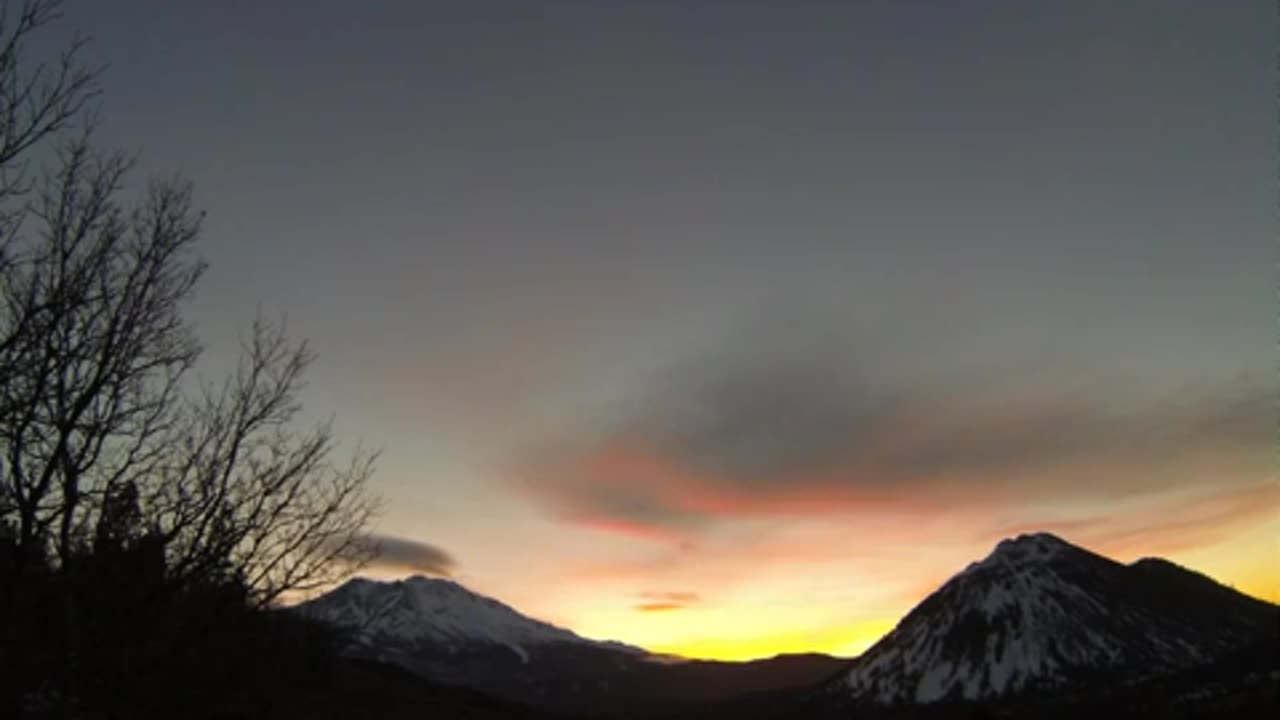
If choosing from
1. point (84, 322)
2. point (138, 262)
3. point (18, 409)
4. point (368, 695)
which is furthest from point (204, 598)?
point (368, 695)

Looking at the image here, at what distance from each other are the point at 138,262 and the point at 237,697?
8.88 m

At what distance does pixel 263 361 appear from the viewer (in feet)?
65.8

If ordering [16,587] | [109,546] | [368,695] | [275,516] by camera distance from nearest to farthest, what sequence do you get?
[16,587], [109,546], [275,516], [368,695]

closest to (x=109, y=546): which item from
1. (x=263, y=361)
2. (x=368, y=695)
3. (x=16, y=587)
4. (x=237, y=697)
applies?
(x=16, y=587)

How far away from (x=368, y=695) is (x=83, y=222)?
88.3 m

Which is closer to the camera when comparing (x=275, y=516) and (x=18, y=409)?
(x=18, y=409)

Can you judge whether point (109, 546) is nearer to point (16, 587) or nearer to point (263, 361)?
point (16, 587)

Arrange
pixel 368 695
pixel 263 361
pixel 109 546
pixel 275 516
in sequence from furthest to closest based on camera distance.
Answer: pixel 368 695, pixel 263 361, pixel 275 516, pixel 109 546

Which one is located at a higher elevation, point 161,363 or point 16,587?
point 161,363

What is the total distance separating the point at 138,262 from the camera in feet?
57.8

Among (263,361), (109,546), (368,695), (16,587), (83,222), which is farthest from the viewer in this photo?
(368,695)

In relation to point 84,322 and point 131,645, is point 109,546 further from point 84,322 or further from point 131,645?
Result: point 84,322

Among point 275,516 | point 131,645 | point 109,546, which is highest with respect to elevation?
point 275,516

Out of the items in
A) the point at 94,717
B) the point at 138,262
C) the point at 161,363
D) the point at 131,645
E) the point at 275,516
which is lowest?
the point at 94,717
